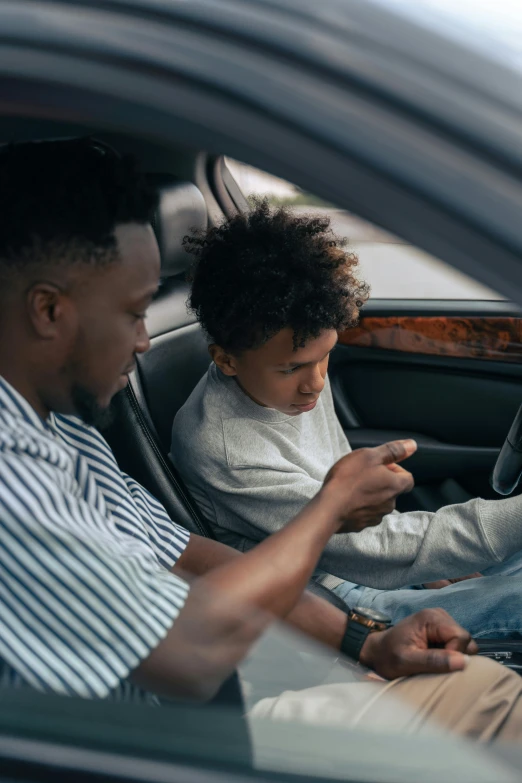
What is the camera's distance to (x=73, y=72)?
0.75 m

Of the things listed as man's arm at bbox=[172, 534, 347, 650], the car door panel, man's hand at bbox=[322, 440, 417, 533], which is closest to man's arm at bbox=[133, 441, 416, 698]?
man's hand at bbox=[322, 440, 417, 533]

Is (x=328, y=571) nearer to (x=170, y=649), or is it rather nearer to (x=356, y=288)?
(x=356, y=288)

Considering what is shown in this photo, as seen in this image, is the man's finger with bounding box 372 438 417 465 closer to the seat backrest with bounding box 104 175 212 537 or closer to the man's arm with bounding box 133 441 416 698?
the man's arm with bounding box 133 441 416 698

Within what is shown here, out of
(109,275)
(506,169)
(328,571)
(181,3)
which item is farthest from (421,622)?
(181,3)

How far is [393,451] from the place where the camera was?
4.51 feet

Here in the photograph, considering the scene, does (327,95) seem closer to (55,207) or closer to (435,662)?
(55,207)

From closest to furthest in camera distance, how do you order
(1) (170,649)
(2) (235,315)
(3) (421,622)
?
(1) (170,649)
(3) (421,622)
(2) (235,315)

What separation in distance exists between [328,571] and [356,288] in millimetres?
538

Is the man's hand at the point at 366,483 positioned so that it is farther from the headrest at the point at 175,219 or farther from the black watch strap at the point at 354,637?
the headrest at the point at 175,219

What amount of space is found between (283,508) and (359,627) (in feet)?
1.01

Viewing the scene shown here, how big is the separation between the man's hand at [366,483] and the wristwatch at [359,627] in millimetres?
155

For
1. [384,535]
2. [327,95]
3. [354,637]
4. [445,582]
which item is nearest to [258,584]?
[354,637]

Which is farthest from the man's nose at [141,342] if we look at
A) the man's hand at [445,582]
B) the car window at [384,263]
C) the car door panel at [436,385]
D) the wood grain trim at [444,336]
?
the wood grain trim at [444,336]

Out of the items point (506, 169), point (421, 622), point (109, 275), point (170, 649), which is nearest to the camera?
point (506, 169)
